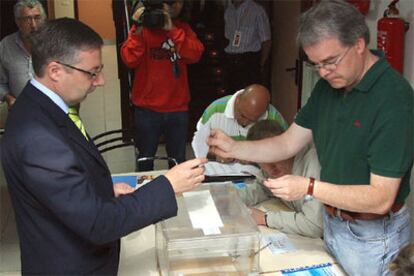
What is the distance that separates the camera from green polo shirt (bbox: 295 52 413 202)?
4.46 ft

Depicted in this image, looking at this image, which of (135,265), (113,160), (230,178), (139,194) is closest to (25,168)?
(139,194)

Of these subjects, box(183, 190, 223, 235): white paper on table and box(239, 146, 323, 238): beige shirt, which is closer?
box(183, 190, 223, 235): white paper on table

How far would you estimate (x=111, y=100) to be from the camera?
5.34m

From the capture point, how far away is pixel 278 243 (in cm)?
179

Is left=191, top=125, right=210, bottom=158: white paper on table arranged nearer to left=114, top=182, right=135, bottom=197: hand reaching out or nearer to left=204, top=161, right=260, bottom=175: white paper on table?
left=204, top=161, right=260, bottom=175: white paper on table

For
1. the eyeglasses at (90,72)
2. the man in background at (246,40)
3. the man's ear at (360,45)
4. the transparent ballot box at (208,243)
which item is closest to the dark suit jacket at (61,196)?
the eyeglasses at (90,72)

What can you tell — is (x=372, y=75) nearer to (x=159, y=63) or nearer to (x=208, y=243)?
(x=208, y=243)

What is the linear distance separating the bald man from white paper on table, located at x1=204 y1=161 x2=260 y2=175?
0.27m

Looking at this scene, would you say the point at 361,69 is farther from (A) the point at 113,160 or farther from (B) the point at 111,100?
(B) the point at 111,100

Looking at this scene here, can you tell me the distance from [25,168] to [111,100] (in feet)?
13.9

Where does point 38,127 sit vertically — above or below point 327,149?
above

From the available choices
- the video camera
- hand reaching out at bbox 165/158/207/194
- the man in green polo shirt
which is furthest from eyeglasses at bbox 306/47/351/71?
the video camera

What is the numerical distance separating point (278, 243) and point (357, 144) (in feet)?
1.83

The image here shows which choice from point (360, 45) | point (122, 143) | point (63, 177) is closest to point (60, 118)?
point (63, 177)
